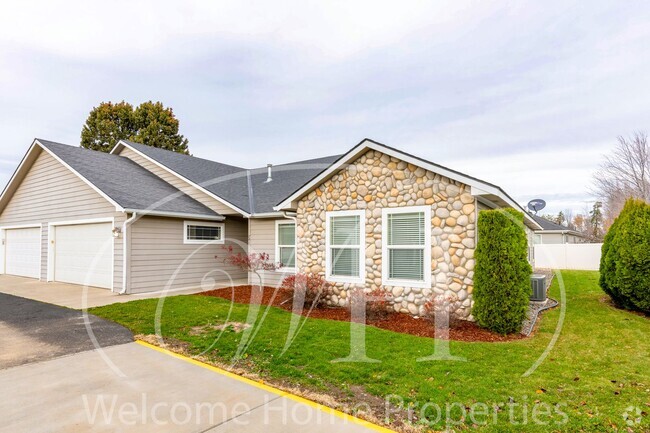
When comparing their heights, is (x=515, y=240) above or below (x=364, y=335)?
above

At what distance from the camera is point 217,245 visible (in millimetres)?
13867

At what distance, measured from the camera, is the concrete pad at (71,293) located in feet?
31.5

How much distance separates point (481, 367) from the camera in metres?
4.86

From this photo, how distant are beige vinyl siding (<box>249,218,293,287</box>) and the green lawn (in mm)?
4607

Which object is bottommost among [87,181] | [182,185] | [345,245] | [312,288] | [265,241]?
[312,288]

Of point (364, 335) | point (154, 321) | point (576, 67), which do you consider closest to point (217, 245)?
point (154, 321)

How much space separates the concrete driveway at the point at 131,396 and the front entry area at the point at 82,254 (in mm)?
6110

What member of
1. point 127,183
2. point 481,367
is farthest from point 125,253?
point 481,367

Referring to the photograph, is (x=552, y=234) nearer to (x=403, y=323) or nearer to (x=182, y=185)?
(x=403, y=323)

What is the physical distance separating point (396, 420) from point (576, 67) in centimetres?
1317

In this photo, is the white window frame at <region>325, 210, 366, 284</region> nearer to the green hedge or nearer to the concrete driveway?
the concrete driveway

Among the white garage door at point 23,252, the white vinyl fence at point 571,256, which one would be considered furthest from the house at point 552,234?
the white garage door at point 23,252

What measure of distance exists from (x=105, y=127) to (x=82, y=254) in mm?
23506

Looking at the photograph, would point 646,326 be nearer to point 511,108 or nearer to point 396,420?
point 396,420
